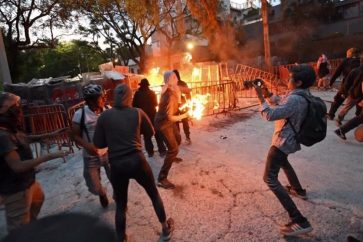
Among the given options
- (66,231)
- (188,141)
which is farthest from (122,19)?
(66,231)

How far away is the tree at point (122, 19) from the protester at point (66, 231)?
21676mm

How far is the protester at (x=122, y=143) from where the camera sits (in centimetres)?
307

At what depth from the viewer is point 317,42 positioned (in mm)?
30266

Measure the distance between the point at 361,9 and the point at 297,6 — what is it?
635cm

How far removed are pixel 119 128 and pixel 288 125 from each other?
1.82 m

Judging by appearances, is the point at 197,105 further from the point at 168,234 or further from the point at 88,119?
the point at 168,234

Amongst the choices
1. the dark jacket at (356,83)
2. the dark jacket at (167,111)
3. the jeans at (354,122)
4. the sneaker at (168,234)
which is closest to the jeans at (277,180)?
the sneaker at (168,234)

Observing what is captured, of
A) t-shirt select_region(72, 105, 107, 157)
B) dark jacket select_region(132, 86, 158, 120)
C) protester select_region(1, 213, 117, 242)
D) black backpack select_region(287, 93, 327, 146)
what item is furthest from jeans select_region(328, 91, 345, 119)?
protester select_region(1, 213, 117, 242)

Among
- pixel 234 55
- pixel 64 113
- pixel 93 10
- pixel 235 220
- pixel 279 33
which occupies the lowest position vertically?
pixel 235 220

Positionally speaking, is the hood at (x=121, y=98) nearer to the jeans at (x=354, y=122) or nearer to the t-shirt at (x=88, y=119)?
the t-shirt at (x=88, y=119)

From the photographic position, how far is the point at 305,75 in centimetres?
316

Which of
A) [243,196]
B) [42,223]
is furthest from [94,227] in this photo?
[243,196]

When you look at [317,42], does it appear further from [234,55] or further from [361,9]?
[234,55]

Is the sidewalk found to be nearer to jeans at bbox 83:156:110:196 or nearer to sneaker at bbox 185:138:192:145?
sneaker at bbox 185:138:192:145
